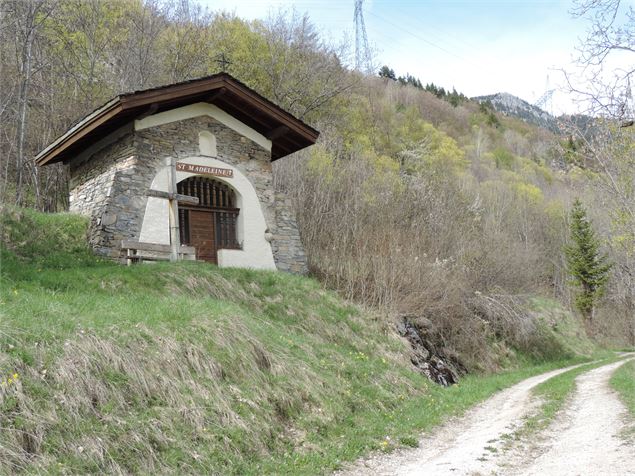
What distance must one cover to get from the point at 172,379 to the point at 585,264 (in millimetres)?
33160

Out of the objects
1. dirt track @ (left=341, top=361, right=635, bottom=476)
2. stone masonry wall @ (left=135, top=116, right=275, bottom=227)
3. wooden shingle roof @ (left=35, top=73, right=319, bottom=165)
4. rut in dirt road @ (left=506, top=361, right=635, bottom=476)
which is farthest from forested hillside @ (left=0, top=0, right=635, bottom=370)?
Answer: dirt track @ (left=341, top=361, right=635, bottom=476)

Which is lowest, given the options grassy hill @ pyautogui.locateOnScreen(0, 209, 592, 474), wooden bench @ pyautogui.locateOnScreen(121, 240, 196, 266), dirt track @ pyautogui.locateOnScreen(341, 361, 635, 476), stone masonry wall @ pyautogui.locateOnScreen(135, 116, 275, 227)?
dirt track @ pyautogui.locateOnScreen(341, 361, 635, 476)

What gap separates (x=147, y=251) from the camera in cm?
1220

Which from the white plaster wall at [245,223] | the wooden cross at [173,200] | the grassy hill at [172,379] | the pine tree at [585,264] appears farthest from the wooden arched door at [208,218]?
the pine tree at [585,264]

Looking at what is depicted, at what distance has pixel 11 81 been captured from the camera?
18281 mm

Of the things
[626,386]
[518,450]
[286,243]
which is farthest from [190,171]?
[626,386]

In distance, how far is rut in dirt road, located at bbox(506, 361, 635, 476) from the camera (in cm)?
579

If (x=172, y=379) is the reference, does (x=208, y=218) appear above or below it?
above

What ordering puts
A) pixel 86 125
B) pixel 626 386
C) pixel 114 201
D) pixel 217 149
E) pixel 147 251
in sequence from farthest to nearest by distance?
pixel 217 149 → pixel 86 125 → pixel 114 201 → pixel 147 251 → pixel 626 386

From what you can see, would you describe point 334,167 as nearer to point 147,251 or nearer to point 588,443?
point 147,251

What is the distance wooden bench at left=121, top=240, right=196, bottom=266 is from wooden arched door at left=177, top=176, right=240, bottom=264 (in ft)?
3.79

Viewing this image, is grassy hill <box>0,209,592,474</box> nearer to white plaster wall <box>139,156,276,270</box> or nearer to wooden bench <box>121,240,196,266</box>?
wooden bench <box>121,240,196,266</box>

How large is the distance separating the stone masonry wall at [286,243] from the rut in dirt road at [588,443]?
755 cm

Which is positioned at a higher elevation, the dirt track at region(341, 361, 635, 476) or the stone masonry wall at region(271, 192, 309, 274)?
the stone masonry wall at region(271, 192, 309, 274)
